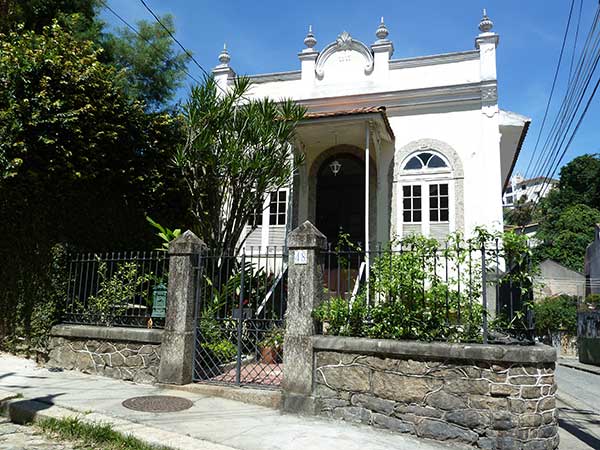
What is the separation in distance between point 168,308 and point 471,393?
418 cm

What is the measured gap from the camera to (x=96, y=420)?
478cm

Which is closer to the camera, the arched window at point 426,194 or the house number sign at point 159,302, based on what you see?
the house number sign at point 159,302

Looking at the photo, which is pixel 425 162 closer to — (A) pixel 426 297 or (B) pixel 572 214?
(A) pixel 426 297

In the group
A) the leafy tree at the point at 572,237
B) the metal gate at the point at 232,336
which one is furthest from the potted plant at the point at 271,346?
the leafy tree at the point at 572,237

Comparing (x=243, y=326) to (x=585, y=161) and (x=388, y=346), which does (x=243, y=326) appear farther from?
(x=585, y=161)

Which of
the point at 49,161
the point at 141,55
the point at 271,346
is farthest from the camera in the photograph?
the point at 141,55

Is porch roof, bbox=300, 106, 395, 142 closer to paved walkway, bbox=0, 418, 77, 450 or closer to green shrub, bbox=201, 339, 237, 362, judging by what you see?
green shrub, bbox=201, 339, 237, 362

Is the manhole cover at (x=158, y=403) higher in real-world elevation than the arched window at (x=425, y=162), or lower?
lower

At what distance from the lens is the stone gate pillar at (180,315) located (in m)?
6.40

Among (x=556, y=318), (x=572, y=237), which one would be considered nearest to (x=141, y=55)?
(x=556, y=318)

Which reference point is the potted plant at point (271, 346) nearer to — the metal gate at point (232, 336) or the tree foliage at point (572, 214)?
the metal gate at point (232, 336)

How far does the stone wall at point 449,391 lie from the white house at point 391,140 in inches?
234

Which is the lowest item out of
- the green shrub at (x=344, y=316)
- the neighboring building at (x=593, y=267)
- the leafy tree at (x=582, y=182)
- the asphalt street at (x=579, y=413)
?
the asphalt street at (x=579, y=413)

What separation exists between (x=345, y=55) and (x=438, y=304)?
942 cm
